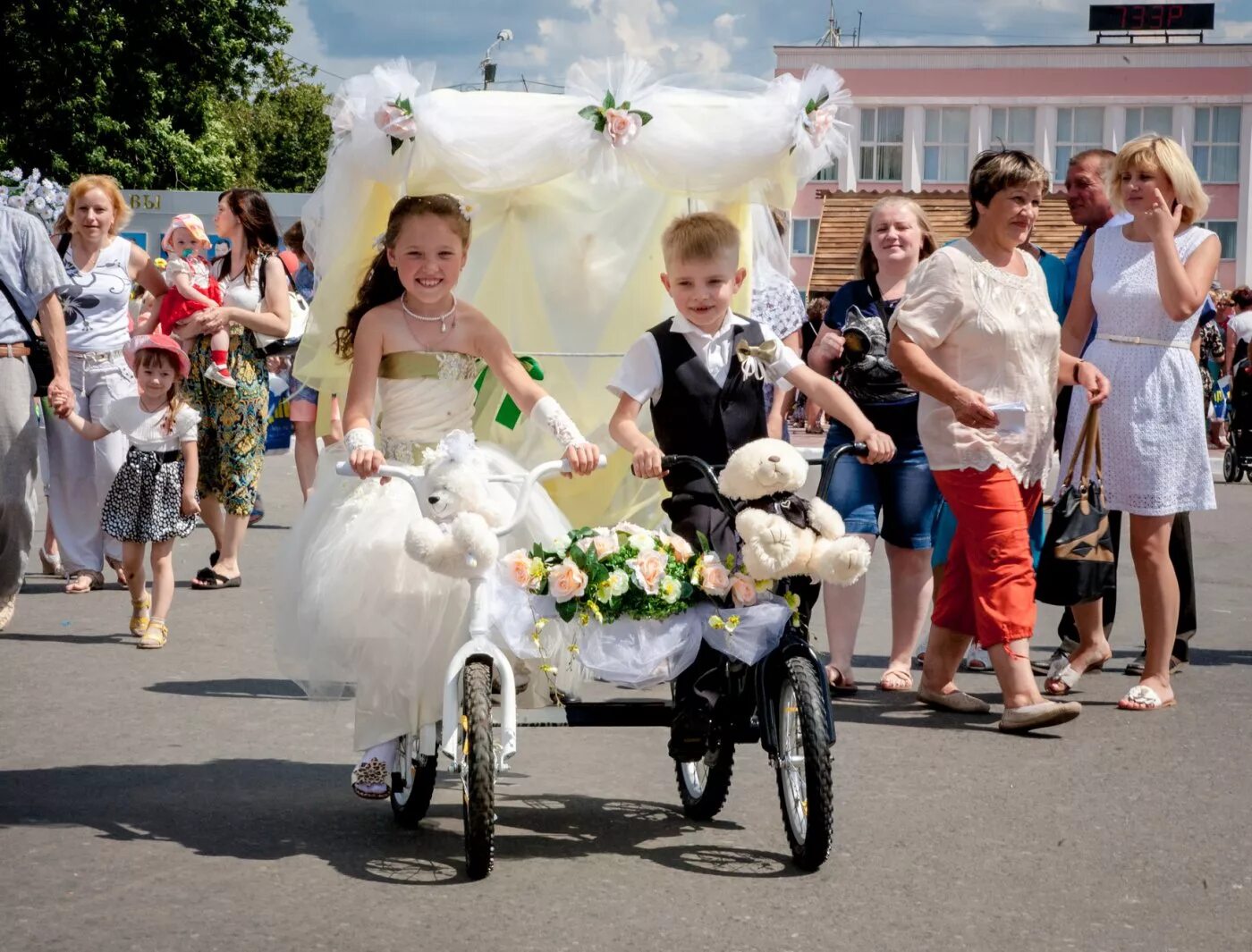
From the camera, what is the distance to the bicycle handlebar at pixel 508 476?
544cm

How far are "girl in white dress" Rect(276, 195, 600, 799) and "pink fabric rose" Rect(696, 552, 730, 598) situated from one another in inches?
17.0

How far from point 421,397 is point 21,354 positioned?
3876 millimetres

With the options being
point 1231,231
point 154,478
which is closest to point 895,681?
point 154,478

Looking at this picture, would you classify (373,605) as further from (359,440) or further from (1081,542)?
(1081,542)

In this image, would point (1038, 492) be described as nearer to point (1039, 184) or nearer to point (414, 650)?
point (1039, 184)

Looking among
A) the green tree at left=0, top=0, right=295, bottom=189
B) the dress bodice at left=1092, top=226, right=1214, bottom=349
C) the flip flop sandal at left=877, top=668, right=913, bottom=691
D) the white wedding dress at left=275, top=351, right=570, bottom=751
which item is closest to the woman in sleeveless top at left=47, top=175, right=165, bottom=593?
the flip flop sandal at left=877, top=668, right=913, bottom=691

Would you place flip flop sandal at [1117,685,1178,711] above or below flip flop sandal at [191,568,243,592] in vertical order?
below

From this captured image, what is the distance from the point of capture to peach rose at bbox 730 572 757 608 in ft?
18.1

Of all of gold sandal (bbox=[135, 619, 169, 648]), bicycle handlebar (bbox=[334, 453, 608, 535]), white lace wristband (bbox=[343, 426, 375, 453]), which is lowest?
gold sandal (bbox=[135, 619, 169, 648])

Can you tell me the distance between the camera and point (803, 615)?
566cm

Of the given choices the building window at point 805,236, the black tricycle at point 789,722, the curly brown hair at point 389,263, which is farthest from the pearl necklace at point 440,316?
the building window at point 805,236

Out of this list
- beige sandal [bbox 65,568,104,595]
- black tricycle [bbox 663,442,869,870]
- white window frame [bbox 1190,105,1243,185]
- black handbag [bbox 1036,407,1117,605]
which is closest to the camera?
black tricycle [bbox 663,442,869,870]

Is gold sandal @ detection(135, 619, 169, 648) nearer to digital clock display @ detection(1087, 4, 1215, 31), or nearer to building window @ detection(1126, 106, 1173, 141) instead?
building window @ detection(1126, 106, 1173, 141)

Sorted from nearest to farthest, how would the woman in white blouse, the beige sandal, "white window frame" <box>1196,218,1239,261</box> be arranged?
the woman in white blouse
the beige sandal
"white window frame" <box>1196,218,1239,261</box>
